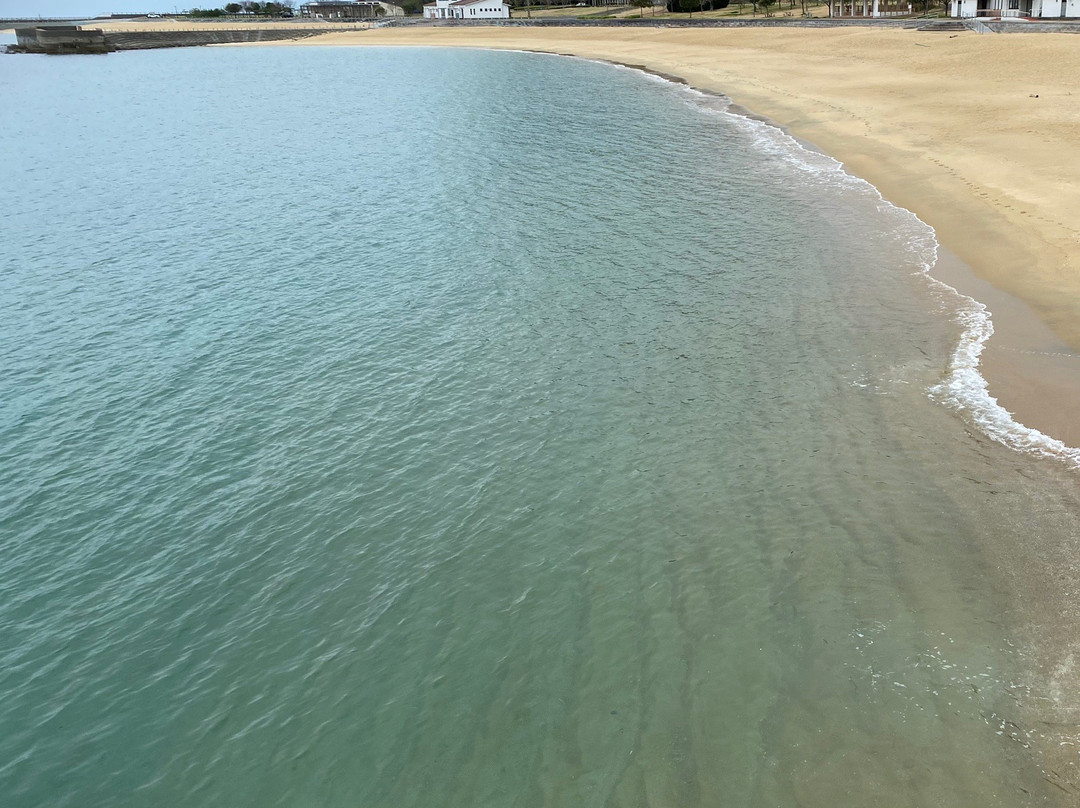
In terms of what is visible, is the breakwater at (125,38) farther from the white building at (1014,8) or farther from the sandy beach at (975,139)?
the white building at (1014,8)

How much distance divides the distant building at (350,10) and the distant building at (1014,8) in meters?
139

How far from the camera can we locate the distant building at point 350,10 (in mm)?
185913

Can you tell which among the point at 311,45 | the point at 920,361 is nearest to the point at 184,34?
the point at 311,45

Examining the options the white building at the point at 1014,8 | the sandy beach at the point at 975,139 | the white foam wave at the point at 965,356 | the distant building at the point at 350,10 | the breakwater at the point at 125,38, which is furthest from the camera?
the distant building at the point at 350,10

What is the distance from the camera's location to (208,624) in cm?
1138

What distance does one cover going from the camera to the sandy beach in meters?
17.3

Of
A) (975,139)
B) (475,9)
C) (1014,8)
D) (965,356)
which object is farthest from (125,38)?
(965,356)

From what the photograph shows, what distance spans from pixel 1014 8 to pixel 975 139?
172ft

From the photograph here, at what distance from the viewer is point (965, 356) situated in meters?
16.9

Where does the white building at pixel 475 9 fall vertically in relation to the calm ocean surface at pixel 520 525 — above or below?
above

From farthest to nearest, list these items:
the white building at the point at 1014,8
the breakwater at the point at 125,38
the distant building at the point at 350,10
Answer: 1. the distant building at the point at 350,10
2. the breakwater at the point at 125,38
3. the white building at the point at 1014,8

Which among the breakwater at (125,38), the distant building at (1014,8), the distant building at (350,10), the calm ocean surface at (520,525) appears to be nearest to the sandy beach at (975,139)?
the calm ocean surface at (520,525)

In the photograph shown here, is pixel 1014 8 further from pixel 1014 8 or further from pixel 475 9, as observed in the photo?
pixel 475 9

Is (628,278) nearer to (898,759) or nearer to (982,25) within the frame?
(898,759)
